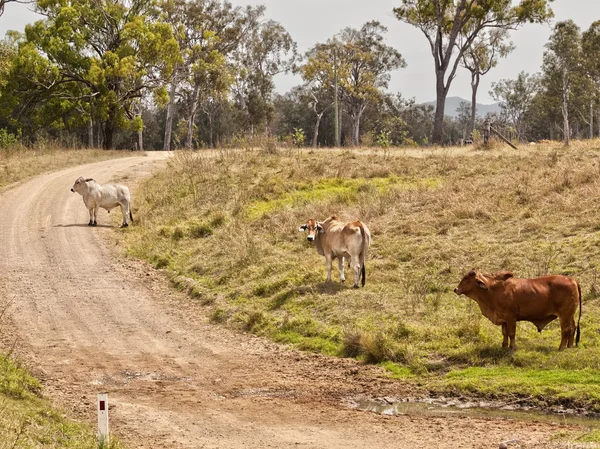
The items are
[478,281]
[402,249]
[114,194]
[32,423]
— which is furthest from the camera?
[114,194]

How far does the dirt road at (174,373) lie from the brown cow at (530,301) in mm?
2340

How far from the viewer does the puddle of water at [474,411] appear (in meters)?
12.5

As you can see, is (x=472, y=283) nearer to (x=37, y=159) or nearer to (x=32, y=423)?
(x=32, y=423)

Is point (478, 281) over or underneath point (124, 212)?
underneath

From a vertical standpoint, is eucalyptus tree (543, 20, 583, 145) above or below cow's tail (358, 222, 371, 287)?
above

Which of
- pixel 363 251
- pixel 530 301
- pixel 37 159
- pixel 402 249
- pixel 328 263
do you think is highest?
pixel 37 159

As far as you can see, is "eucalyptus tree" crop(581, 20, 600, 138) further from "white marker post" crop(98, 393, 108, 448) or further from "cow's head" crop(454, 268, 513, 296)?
"white marker post" crop(98, 393, 108, 448)

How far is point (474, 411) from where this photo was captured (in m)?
13.1

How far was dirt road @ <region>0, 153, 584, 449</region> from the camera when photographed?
11.9m

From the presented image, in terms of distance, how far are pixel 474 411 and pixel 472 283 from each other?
2.97m

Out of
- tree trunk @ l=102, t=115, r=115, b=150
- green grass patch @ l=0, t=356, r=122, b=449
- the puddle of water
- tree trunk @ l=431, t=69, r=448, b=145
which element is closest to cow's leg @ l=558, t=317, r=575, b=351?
the puddle of water

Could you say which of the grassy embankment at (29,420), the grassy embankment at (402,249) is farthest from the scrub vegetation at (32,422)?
the grassy embankment at (402,249)

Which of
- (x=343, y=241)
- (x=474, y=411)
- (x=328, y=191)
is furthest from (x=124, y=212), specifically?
(x=474, y=411)

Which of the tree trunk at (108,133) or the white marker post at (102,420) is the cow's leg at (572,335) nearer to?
the white marker post at (102,420)
